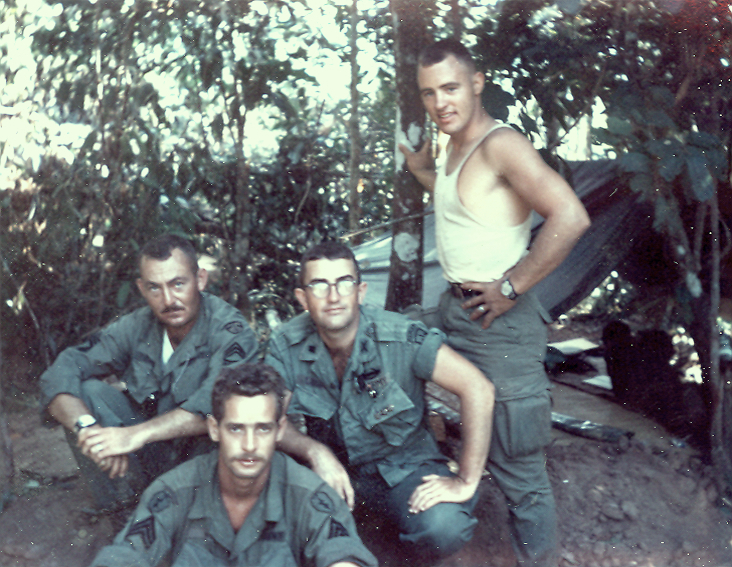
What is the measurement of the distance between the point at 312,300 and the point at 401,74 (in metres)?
1.23

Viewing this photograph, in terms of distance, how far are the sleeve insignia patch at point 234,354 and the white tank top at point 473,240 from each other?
0.80 m

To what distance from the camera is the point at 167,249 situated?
2.52 metres

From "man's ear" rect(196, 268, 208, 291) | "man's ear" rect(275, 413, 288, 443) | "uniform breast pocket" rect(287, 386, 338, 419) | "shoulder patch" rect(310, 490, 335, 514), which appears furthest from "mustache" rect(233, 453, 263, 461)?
"man's ear" rect(196, 268, 208, 291)

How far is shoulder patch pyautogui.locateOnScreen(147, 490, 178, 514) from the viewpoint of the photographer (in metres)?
1.95

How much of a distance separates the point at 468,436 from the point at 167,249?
1.23 m

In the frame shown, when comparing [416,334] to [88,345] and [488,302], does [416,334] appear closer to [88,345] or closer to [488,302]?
[488,302]

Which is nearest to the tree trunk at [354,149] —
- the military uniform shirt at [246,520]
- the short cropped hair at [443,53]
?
the short cropped hair at [443,53]

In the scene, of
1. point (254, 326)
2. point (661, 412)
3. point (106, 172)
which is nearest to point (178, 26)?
point (106, 172)

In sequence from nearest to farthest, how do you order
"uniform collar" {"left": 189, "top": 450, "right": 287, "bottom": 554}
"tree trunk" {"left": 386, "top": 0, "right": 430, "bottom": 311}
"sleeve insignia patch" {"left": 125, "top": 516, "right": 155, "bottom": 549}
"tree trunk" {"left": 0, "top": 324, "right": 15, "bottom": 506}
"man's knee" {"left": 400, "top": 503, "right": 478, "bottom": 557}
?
1. "sleeve insignia patch" {"left": 125, "top": 516, "right": 155, "bottom": 549}
2. "uniform collar" {"left": 189, "top": 450, "right": 287, "bottom": 554}
3. "man's knee" {"left": 400, "top": 503, "right": 478, "bottom": 557}
4. "tree trunk" {"left": 0, "top": 324, "right": 15, "bottom": 506}
5. "tree trunk" {"left": 386, "top": 0, "right": 430, "bottom": 311}

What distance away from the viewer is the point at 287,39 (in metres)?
3.88

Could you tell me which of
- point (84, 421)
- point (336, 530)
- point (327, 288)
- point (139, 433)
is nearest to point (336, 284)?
point (327, 288)

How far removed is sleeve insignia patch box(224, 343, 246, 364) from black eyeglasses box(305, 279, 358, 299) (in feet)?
1.44

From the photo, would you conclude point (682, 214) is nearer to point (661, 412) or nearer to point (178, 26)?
point (661, 412)

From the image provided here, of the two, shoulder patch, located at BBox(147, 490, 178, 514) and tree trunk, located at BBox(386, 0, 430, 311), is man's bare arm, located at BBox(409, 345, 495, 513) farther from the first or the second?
tree trunk, located at BBox(386, 0, 430, 311)
